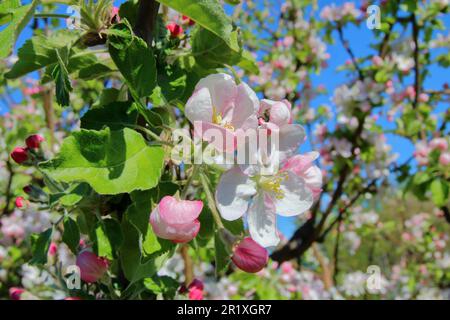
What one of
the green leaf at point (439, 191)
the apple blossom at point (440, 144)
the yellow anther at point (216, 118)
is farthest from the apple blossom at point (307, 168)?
the apple blossom at point (440, 144)

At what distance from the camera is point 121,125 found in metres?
0.67

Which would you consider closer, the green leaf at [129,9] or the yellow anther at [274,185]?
the yellow anther at [274,185]

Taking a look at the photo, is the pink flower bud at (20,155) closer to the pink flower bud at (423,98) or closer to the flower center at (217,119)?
the flower center at (217,119)

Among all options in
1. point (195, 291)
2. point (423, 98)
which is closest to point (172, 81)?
point (195, 291)

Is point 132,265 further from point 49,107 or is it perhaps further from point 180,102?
point 49,107

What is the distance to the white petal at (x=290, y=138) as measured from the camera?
0.63 meters

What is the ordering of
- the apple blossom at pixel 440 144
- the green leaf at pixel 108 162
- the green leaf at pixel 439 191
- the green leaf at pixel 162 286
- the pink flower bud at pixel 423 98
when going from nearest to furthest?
the green leaf at pixel 108 162
the green leaf at pixel 162 286
the green leaf at pixel 439 191
the apple blossom at pixel 440 144
the pink flower bud at pixel 423 98

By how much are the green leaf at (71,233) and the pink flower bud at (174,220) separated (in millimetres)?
234

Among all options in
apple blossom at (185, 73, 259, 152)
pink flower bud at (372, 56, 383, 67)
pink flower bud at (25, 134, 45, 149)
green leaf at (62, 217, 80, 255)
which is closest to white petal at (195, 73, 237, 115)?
apple blossom at (185, 73, 259, 152)

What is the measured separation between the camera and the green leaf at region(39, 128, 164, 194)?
0.54 m

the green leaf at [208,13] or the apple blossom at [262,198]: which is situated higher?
the green leaf at [208,13]

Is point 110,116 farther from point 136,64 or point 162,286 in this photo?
point 162,286

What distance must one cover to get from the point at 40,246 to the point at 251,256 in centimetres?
36
